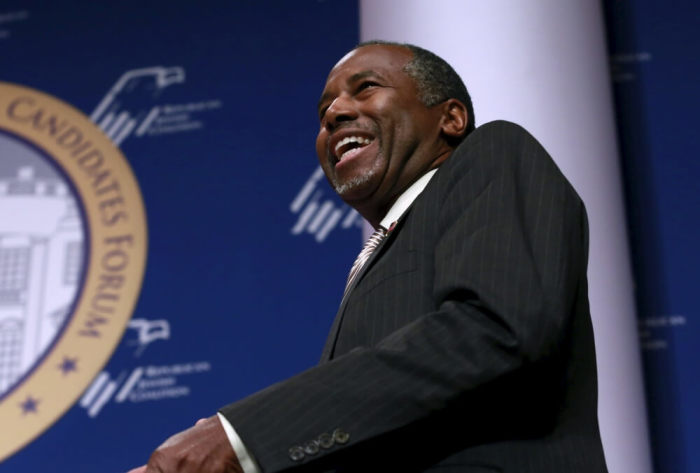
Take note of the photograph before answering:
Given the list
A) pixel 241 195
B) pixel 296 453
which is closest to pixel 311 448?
pixel 296 453

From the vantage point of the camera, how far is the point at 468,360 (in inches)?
30.8

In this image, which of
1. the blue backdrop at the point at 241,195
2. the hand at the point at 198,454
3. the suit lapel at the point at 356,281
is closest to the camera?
the hand at the point at 198,454

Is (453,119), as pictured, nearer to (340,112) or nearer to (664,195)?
(340,112)

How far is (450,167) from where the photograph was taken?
3.11 ft

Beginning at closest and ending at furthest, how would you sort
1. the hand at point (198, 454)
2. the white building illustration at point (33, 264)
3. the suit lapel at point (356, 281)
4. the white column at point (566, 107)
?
the hand at point (198, 454)
the suit lapel at point (356, 281)
the white column at point (566, 107)
the white building illustration at point (33, 264)

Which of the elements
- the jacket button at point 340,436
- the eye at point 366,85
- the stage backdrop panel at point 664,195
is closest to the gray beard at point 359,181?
the eye at point 366,85

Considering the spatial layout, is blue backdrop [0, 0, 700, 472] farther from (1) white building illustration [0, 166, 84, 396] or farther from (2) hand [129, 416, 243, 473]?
(2) hand [129, 416, 243, 473]

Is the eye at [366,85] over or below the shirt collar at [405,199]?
over

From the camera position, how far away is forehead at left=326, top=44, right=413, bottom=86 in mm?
1220

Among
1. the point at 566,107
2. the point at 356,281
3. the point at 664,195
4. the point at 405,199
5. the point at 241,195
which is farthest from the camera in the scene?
the point at 241,195

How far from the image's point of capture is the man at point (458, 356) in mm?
778

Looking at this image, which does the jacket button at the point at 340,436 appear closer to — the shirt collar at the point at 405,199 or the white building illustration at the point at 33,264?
the shirt collar at the point at 405,199

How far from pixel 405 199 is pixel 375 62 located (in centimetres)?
19

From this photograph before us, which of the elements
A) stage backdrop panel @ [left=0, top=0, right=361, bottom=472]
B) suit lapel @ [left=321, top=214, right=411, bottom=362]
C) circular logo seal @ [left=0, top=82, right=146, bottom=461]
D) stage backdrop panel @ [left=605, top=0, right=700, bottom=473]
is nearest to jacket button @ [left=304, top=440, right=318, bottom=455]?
suit lapel @ [left=321, top=214, right=411, bottom=362]
